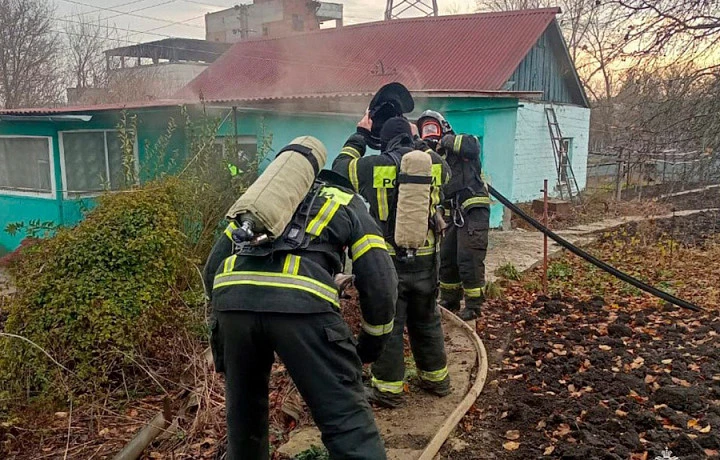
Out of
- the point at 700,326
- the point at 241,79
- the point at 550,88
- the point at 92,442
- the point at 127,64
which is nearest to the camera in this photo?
the point at 92,442

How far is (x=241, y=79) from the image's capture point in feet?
62.7

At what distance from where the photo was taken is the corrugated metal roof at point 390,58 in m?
14.5

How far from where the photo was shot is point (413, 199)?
3.84 m

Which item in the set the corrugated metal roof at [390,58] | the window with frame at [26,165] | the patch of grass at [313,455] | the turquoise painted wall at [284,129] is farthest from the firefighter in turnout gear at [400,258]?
the window with frame at [26,165]

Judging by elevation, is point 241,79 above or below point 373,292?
above

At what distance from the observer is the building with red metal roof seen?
11.6 m

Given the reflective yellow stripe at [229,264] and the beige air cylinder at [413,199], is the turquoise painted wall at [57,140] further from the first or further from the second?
the reflective yellow stripe at [229,264]

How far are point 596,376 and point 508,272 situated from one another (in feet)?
11.4

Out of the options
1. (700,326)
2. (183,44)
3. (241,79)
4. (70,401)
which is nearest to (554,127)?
(241,79)

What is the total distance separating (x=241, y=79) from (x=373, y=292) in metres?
17.5

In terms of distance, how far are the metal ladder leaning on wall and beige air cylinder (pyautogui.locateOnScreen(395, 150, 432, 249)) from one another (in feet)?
39.6

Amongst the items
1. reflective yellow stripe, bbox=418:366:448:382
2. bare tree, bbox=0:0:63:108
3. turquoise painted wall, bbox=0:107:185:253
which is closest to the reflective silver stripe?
reflective yellow stripe, bbox=418:366:448:382

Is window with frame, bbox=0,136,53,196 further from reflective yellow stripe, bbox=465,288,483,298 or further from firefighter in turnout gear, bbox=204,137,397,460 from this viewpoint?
firefighter in turnout gear, bbox=204,137,397,460

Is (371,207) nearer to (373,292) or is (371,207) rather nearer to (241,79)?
(373,292)
